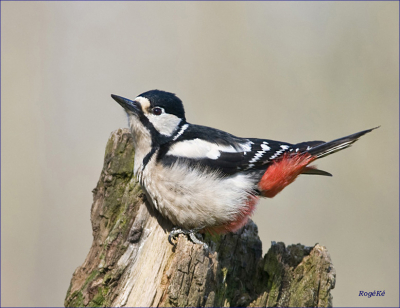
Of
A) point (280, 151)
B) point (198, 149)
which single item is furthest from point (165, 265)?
point (280, 151)

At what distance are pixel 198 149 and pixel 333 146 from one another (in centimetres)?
131

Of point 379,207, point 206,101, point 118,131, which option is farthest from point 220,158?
point 379,207

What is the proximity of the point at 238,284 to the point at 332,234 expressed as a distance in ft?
9.29

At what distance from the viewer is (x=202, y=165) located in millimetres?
3947

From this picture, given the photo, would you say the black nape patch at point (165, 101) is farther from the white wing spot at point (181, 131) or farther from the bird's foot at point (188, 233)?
the bird's foot at point (188, 233)

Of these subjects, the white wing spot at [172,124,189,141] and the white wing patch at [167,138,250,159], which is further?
the white wing spot at [172,124,189,141]

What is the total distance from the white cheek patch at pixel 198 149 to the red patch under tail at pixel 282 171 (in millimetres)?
422

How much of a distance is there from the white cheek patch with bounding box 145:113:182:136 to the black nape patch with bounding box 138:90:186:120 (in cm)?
6

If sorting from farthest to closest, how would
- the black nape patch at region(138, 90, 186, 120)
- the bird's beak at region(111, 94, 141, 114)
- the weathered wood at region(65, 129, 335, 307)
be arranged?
the black nape patch at region(138, 90, 186, 120) < the bird's beak at region(111, 94, 141, 114) < the weathered wood at region(65, 129, 335, 307)

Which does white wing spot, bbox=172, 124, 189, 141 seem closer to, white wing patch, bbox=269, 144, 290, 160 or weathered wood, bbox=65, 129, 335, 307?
weathered wood, bbox=65, 129, 335, 307

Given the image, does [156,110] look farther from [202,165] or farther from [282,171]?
[282,171]

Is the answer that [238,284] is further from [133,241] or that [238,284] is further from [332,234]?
[332,234]

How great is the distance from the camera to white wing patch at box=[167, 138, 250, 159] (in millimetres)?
4000

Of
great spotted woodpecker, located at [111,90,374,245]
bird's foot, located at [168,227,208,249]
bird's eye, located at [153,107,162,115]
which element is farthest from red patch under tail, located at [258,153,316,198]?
bird's eye, located at [153,107,162,115]
